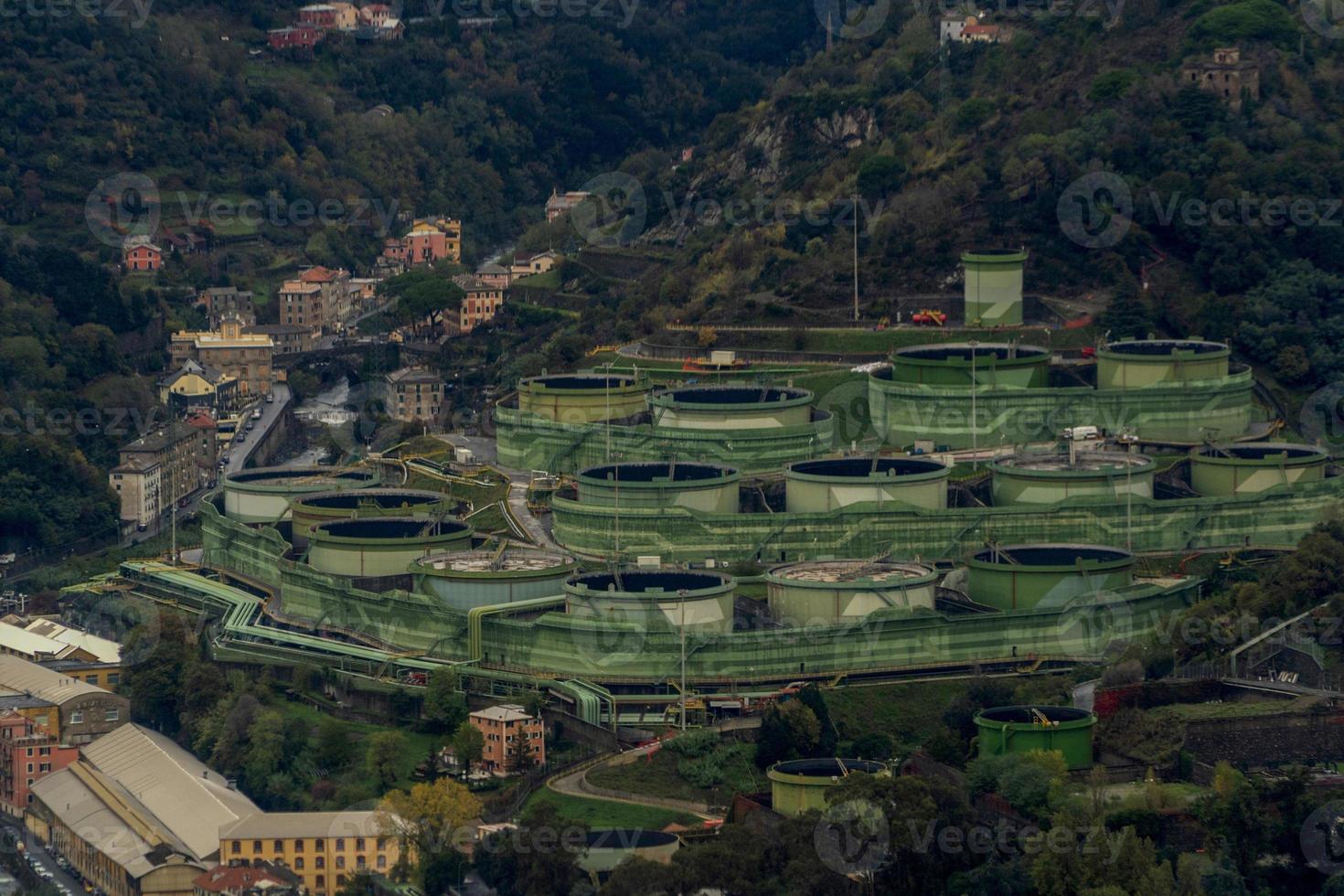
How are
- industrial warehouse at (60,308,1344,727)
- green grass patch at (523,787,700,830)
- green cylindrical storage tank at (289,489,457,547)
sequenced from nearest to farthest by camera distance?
green grass patch at (523,787,700,830)
industrial warehouse at (60,308,1344,727)
green cylindrical storage tank at (289,489,457,547)

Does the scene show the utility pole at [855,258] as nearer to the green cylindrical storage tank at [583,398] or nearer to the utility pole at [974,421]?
the green cylindrical storage tank at [583,398]

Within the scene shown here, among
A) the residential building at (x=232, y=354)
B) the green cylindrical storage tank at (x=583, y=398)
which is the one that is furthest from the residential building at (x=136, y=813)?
the residential building at (x=232, y=354)

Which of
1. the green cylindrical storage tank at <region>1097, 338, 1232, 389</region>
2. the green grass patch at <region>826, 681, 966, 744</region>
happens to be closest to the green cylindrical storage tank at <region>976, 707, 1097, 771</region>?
the green grass patch at <region>826, 681, 966, 744</region>

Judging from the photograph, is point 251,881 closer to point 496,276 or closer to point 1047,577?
point 1047,577

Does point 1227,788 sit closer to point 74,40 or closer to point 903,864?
point 903,864

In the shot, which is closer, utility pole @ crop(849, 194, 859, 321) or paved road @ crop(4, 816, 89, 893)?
paved road @ crop(4, 816, 89, 893)

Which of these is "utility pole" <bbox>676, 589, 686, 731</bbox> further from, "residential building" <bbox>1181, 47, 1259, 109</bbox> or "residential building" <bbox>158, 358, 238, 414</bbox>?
"residential building" <bbox>158, 358, 238, 414</bbox>
